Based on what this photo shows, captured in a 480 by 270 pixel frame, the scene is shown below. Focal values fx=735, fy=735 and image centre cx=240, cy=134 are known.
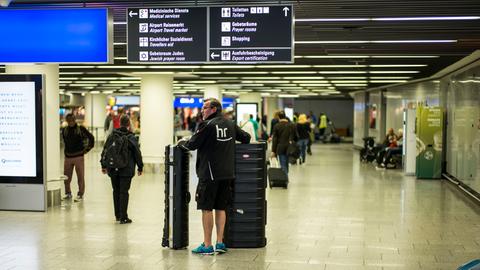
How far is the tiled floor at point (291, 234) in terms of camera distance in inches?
302

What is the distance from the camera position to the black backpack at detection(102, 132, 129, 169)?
10.3 metres

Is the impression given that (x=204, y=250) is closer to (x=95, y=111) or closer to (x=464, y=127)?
(x=464, y=127)

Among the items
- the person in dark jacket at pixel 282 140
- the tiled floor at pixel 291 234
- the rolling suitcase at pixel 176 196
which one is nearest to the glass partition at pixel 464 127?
the tiled floor at pixel 291 234

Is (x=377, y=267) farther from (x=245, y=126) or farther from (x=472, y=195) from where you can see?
(x=245, y=126)

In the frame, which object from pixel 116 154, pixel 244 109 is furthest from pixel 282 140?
pixel 244 109

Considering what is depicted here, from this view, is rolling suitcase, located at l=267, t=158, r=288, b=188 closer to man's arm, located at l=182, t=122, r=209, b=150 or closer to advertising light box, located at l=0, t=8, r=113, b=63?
advertising light box, located at l=0, t=8, r=113, b=63

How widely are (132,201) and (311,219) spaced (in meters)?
3.68

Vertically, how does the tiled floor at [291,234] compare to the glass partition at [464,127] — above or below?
below

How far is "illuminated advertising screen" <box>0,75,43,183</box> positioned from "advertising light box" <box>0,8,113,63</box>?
2411 mm

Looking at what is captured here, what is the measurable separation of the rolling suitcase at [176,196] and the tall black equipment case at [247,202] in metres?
0.55

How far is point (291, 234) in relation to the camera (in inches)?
376

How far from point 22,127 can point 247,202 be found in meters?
4.35

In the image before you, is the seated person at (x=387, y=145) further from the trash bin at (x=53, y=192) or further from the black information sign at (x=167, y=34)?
the black information sign at (x=167, y=34)

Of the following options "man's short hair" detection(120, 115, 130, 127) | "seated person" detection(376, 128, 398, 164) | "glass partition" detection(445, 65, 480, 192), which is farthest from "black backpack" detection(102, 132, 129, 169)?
"seated person" detection(376, 128, 398, 164)
